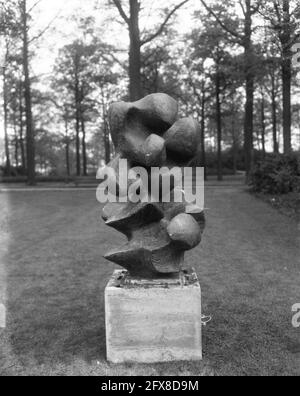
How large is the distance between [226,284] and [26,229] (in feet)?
23.4

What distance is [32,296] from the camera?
6840mm

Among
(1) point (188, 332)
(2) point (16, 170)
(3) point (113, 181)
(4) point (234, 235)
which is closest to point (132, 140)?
(3) point (113, 181)

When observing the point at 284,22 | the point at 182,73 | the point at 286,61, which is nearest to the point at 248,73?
the point at 286,61

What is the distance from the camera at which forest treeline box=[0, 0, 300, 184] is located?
18.4 metres

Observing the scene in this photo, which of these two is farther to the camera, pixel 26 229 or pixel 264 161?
pixel 264 161

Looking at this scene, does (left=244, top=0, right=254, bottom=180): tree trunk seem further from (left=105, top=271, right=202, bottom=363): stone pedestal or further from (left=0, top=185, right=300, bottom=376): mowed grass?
(left=105, top=271, right=202, bottom=363): stone pedestal

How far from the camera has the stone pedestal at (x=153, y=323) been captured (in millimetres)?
4582

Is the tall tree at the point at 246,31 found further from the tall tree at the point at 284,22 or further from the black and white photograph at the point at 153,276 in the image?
the black and white photograph at the point at 153,276

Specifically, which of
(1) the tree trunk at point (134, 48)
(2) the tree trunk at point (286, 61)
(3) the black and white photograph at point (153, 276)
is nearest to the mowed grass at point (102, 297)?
(3) the black and white photograph at point (153, 276)

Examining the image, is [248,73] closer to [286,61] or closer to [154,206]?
[286,61]

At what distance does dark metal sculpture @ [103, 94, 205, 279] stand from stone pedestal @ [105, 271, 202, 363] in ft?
1.05

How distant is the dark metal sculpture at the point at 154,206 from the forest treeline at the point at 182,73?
10.6m
